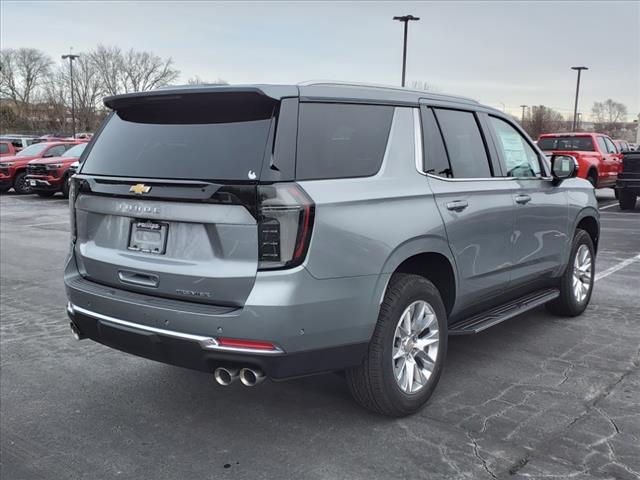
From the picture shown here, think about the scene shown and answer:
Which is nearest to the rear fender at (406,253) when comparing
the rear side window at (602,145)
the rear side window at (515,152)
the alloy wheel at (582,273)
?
the rear side window at (515,152)

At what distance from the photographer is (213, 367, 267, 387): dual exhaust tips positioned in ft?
10.1

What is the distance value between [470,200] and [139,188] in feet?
6.88

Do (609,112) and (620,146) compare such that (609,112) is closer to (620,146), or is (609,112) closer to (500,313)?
(620,146)

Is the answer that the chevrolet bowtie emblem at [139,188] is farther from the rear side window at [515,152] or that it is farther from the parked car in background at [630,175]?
the parked car in background at [630,175]

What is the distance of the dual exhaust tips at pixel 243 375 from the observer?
121 inches

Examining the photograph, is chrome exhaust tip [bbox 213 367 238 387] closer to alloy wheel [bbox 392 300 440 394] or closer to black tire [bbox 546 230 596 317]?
alloy wheel [bbox 392 300 440 394]

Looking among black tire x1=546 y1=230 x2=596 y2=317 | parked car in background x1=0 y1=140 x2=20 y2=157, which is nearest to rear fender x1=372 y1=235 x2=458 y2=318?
black tire x1=546 y1=230 x2=596 y2=317

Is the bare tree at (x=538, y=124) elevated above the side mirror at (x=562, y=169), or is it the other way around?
the bare tree at (x=538, y=124)

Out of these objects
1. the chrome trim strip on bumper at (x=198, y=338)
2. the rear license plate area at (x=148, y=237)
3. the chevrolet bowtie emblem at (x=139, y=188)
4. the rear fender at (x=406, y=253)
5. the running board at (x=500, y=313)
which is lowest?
the running board at (x=500, y=313)

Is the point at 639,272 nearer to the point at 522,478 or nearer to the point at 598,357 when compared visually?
the point at 598,357

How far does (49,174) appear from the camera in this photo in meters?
19.6

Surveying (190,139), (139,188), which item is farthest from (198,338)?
(190,139)

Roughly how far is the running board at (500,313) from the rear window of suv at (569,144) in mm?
13024

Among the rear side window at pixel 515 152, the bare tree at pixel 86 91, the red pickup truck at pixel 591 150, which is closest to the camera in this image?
the rear side window at pixel 515 152
